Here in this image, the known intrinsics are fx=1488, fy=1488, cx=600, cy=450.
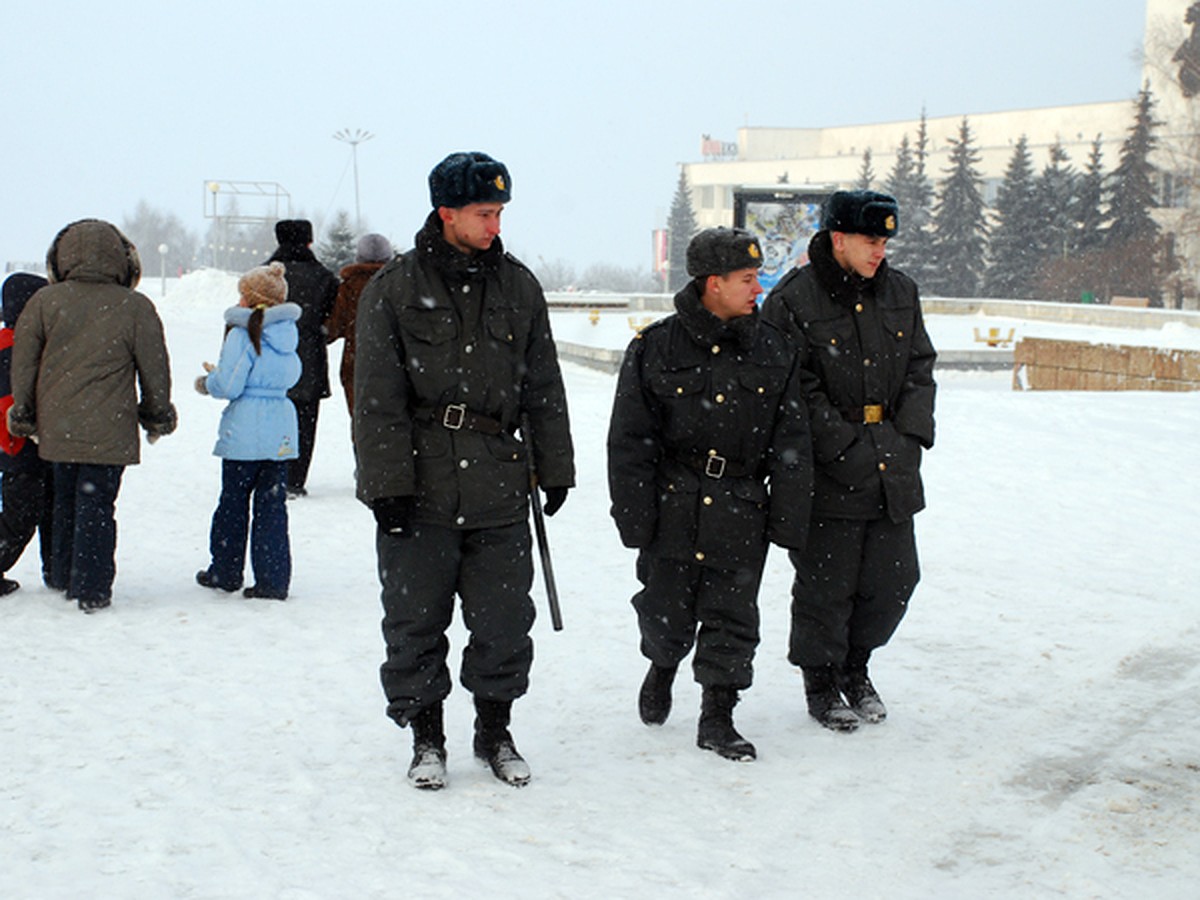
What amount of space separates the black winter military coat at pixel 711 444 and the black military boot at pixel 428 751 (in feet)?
2.89

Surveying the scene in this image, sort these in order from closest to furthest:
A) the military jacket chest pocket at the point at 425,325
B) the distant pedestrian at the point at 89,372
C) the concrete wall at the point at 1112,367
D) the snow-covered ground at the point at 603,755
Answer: the snow-covered ground at the point at 603,755 < the military jacket chest pocket at the point at 425,325 < the distant pedestrian at the point at 89,372 < the concrete wall at the point at 1112,367

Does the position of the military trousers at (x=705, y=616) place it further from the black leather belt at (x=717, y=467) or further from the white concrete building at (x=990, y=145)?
the white concrete building at (x=990, y=145)

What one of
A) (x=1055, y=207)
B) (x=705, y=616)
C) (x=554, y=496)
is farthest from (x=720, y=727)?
(x=1055, y=207)

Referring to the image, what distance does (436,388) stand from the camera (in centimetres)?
462

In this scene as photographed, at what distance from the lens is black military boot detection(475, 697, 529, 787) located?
473cm

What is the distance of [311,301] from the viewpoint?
1045 cm

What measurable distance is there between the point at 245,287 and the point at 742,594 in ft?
11.6

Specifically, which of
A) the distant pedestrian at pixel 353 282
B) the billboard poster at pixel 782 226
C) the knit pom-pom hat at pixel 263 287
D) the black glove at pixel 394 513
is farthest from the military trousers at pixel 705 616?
the billboard poster at pixel 782 226

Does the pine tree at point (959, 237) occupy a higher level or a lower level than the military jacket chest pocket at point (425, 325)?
higher

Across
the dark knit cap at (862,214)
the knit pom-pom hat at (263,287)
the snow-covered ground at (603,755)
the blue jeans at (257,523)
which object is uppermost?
the dark knit cap at (862,214)

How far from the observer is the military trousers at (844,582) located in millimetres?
5387

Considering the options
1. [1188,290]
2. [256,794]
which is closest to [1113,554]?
[256,794]

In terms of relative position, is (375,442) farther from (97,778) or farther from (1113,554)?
(1113,554)

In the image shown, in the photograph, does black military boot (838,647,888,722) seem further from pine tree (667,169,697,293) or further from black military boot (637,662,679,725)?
pine tree (667,169,697,293)
